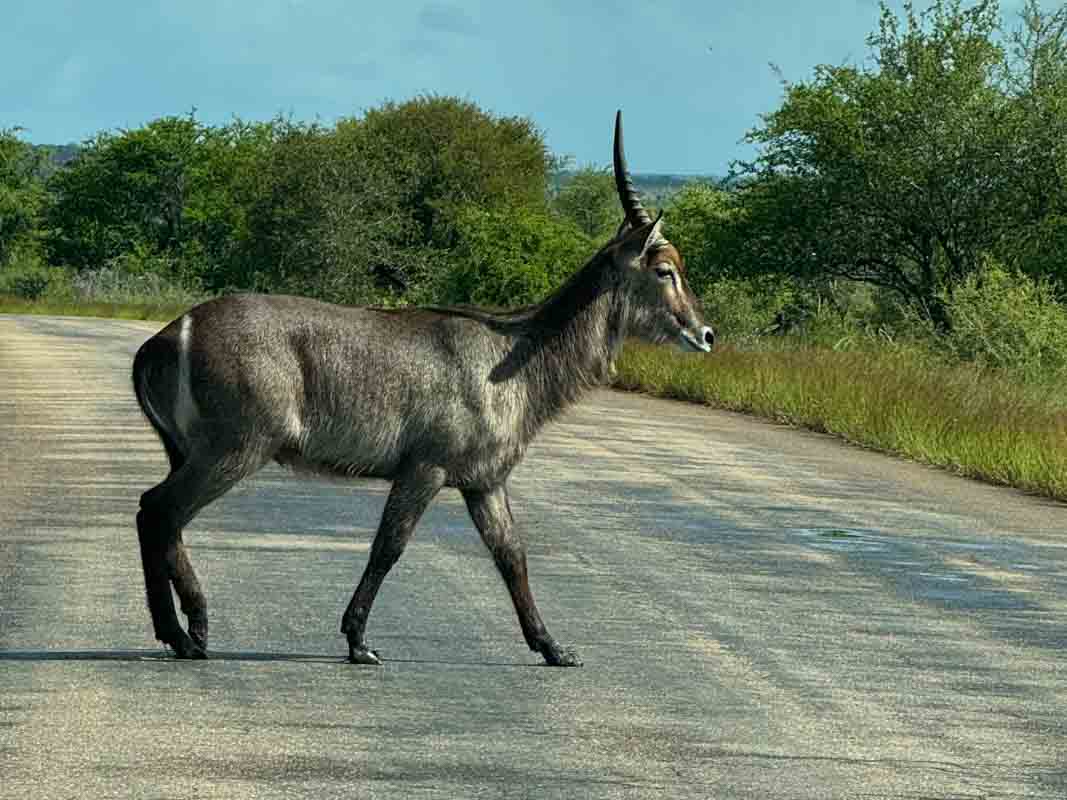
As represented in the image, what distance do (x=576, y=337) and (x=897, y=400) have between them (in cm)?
1311

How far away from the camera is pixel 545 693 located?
852 cm

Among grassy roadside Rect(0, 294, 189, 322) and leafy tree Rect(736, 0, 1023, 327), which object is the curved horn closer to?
leafy tree Rect(736, 0, 1023, 327)

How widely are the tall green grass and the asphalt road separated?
Answer: 1.99m

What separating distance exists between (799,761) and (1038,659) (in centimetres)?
264

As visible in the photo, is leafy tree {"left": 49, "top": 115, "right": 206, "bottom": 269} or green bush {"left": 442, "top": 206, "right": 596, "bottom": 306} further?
leafy tree {"left": 49, "top": 115, "right": 206, "bottom": 269}

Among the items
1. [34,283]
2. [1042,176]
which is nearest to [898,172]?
[1042,176]

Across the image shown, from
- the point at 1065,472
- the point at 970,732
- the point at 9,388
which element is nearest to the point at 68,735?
the point at 970,732

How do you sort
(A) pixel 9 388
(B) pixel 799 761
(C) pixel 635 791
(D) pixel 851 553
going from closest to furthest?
(C) pixel 635 791 < (B) pixel 799 761 < (D) pixel 851 553 < (A) pixel 9 388

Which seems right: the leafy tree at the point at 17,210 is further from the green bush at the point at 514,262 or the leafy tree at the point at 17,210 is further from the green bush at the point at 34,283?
the green bush at the point at 514,262

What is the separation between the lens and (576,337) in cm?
997

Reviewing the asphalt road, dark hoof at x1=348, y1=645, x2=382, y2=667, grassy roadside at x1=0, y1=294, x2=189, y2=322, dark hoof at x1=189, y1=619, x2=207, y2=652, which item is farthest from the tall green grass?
grassy roadside at x1=0, y1=294, x2=189, y2=322

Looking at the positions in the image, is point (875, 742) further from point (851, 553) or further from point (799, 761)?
point (851, 553)

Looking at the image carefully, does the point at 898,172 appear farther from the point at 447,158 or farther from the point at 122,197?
the point at 122,197

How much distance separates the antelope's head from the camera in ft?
32.8
